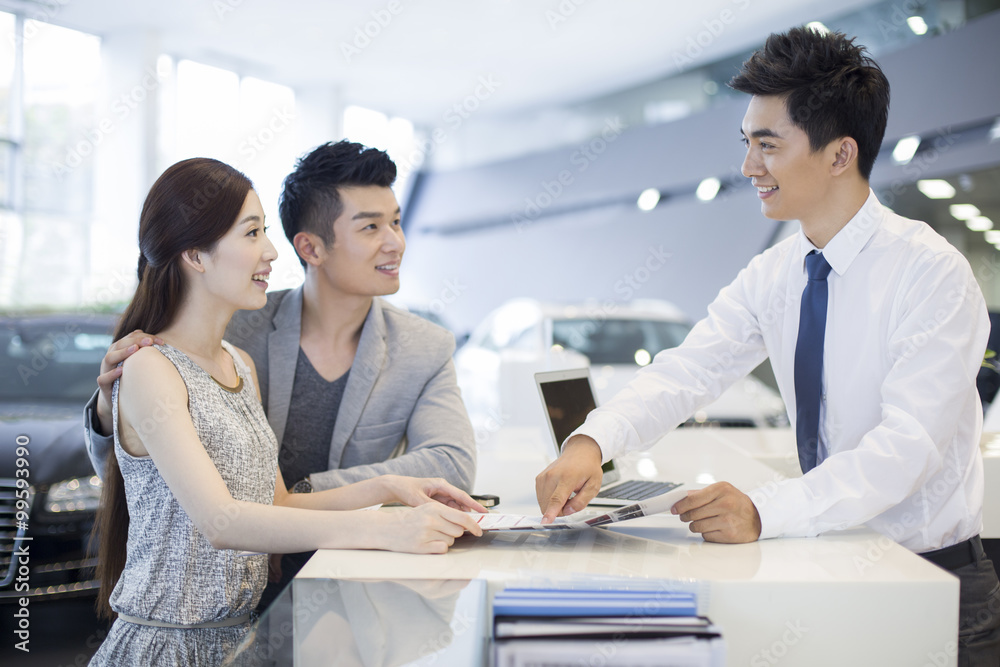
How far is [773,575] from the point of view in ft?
3.64

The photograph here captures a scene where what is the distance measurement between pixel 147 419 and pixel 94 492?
1.63m

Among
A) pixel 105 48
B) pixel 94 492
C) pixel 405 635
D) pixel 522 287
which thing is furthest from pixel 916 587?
pixel 522 287

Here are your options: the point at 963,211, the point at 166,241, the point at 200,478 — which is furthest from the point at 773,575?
the point at 963,211

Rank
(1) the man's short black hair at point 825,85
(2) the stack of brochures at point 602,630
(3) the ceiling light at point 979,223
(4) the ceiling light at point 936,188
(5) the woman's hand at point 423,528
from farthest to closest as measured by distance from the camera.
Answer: (4) the ceiling light at point 936,188 < (3) the ceiling light at point 979,223 < (1) the man's short black hair at point 825,85 < (5) the woman's hand at point 423,528 < (2) the stack of brochures at point 602,630

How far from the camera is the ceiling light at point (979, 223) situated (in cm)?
514

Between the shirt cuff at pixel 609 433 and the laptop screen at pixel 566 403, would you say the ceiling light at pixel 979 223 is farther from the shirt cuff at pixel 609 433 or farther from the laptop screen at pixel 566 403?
the shirt cuff at pixel 609 433

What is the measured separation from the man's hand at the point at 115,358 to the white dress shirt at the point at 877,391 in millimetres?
851

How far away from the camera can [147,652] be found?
1.29 metres

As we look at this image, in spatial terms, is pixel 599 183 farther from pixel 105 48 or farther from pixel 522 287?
pixel 105 48

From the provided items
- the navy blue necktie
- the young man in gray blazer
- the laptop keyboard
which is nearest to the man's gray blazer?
the young man in gray blazer

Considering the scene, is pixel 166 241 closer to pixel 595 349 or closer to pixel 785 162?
pixel 785 162

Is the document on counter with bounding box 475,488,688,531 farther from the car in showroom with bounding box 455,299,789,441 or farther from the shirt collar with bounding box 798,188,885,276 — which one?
the car in showroom with bounding box 455,299,789,441

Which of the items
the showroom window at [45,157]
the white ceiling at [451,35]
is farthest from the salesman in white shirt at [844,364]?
the showroom window at [45,157]

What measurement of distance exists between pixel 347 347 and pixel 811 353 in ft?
3.69
